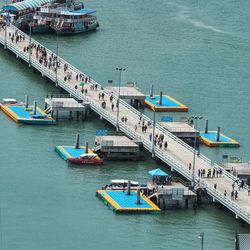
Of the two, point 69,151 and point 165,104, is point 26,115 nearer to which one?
point 69,151

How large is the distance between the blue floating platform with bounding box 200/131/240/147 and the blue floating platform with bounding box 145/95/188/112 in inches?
447

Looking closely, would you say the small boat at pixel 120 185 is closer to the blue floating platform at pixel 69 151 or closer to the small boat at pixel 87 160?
the small boat at pixel 87 160

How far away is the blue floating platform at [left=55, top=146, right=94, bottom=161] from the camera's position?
156 metres

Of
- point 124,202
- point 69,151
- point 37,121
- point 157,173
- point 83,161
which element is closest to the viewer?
point 124,202

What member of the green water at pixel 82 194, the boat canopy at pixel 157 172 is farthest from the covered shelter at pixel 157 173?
the green water at pixel 82 194

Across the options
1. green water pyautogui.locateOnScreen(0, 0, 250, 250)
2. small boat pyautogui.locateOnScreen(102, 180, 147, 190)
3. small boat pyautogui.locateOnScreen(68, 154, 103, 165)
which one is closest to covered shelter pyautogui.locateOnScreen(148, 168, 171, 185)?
small boat pyautogui.locateOnScreen(102, 180, 147, 190)

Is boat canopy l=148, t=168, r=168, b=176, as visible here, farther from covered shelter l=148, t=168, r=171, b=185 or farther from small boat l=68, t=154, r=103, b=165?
small boat l=68, t=154, r=103, b=165

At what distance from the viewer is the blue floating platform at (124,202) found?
14038 centimetres

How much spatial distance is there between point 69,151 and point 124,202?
1714 cm

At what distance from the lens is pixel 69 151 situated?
15800 cm

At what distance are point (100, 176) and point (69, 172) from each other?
2.93 metres

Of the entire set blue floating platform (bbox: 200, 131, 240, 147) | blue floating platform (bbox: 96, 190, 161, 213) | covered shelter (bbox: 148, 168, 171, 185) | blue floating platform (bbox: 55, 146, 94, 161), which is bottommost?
blue floating platform (bbox: 200, 131, 240, 147)

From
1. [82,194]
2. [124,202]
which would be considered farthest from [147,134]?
[124,202]

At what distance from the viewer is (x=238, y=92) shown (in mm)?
189750
